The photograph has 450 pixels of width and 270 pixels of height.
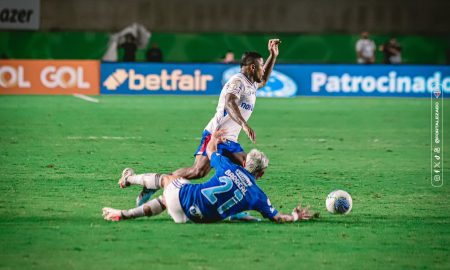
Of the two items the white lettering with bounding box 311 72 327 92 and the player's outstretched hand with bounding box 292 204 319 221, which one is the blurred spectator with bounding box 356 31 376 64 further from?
the player's outstretched hand with bounding box 292 204 319 221

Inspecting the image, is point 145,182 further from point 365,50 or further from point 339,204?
point 365,50

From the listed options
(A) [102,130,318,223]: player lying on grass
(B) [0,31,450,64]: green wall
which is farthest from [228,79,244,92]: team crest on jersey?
(B) [0,31,450,64]: green wall

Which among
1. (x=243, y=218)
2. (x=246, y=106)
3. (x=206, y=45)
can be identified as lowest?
(x=243, y=218)

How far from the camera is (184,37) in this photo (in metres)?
42.2

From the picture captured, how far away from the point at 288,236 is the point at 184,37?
33.6 metres

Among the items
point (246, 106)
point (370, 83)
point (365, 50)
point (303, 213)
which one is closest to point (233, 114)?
point (246, 106)

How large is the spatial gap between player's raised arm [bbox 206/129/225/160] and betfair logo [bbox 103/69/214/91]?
19000 millimetres

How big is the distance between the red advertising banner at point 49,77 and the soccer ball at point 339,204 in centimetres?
1934

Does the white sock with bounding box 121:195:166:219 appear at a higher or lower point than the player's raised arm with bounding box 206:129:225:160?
lower

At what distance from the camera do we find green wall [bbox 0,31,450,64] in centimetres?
4172

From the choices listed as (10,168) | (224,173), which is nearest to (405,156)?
(10,168)

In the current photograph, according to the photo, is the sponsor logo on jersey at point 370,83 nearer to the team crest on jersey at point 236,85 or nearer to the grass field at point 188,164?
the grass field at point 188,164

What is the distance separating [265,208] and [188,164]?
5584 mm

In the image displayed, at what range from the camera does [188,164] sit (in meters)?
14.9
